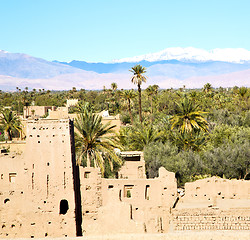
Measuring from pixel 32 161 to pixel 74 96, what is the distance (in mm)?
91318

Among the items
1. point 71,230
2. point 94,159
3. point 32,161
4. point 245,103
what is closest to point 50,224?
point 71,230

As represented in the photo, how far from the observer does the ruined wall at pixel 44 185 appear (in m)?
18.6

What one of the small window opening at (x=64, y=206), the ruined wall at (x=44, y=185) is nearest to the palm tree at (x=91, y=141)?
the small window opening at (x=64, y=206)

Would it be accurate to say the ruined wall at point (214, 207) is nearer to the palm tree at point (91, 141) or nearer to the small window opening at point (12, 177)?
the palm tree at point (91, 141)

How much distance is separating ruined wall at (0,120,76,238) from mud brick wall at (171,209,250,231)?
17.9 ft

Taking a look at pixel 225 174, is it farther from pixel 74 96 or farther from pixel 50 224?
pixel 74 96

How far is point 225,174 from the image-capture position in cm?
2838

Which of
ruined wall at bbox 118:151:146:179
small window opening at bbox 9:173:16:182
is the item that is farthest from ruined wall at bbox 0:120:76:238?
ruined wall at bbox 118:151:146:179

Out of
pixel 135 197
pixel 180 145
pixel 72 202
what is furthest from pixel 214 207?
pixel 180 145

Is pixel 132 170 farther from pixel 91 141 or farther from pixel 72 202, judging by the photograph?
pixel 72 202

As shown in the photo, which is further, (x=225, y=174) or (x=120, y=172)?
(x=225, y=174)

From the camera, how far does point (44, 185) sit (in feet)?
61.0

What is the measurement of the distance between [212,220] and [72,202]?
6888 millimetres

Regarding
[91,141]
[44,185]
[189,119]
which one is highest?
[189,119]
